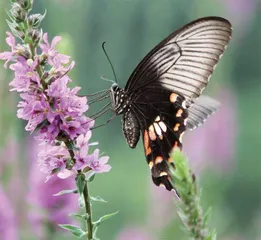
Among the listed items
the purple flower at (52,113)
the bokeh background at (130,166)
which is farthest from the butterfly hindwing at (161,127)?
the purple flower at (52,113)

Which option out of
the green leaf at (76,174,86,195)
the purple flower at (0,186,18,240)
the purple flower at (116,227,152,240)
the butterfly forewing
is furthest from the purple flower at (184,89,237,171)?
the green leaf at (76,174,86,195)

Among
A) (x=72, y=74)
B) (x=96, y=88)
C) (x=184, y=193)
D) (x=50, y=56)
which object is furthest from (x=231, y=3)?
(x=96, y=88)

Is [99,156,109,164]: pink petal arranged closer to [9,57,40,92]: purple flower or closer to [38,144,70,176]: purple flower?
[38,144,70,176]: purple flower

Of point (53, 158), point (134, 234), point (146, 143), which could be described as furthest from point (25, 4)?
point (134, 234)

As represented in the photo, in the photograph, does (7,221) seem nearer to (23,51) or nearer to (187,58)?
(187,58)

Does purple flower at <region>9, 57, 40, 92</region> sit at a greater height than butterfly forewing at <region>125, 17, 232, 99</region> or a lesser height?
lesser

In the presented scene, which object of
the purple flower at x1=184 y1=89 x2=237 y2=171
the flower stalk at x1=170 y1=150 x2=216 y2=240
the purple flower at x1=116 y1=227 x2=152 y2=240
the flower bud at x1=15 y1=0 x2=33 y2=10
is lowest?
the flower stalk at x1=170 y1=150 x2=216 y2=240

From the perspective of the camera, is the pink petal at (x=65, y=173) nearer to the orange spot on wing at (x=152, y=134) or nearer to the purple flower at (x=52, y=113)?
the purple flower at (x=52, y=113)
